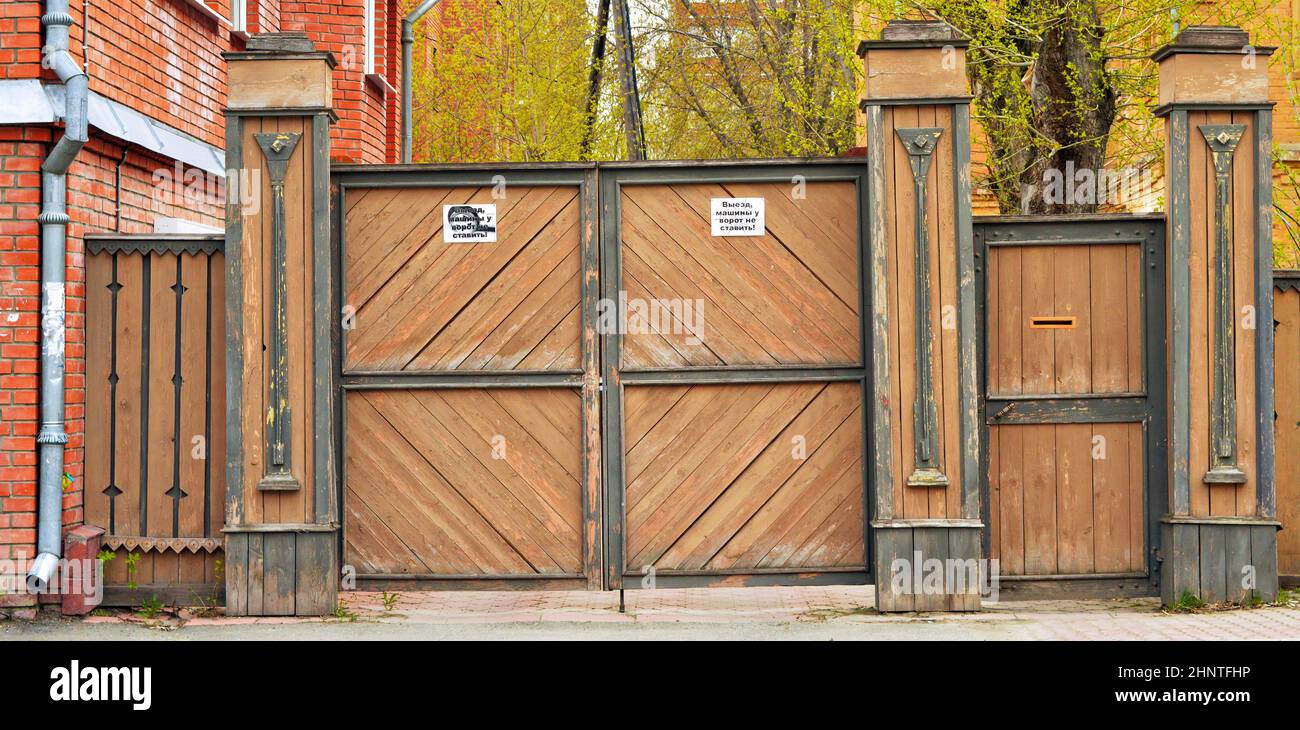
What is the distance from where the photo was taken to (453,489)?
780 centimetres

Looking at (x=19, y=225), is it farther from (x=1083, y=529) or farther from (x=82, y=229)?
(x=1083, y=529)

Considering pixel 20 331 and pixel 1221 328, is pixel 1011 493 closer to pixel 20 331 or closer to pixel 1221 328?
pixel 1221 328

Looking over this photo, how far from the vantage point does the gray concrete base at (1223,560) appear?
7.57m

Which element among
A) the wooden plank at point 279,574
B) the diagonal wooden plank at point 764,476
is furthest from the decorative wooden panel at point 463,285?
the diagonal wooden plank at point 764,476

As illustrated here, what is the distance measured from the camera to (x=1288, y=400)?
802cm

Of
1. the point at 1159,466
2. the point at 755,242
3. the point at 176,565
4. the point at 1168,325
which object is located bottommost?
the point at 176,565

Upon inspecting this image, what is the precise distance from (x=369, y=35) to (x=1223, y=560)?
10.1 meters

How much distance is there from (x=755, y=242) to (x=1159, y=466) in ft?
Answer: 8.78

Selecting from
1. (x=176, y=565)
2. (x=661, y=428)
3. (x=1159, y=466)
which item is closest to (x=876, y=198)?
(x=661, y=428)

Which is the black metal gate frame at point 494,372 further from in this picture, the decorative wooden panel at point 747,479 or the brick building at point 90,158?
the brick building at point 90,158

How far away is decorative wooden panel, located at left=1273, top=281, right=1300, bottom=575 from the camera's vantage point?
8008 mm

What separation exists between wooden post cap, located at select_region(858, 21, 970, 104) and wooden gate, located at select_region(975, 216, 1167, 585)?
87cm

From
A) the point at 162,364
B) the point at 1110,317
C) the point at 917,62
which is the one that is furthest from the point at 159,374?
the point at 1110,317

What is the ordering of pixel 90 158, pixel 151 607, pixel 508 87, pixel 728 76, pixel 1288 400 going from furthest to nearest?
pixel 728 76 → pixel 508 87 → pixel 1288 400 → pixel 90 158 → pixel 151 607
